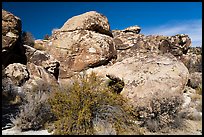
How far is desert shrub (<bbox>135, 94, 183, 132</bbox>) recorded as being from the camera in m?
6.09

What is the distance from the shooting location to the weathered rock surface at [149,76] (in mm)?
6707

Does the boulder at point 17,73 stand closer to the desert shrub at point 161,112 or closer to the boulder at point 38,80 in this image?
the boulder at point 38,80

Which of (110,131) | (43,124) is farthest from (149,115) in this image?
(43,124)

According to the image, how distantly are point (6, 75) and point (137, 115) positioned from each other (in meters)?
7.04

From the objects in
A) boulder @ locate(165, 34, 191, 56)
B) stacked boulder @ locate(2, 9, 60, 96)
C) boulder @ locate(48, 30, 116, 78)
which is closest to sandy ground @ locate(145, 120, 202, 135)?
stacked boulder @ locate(2, 9, 60, 96)

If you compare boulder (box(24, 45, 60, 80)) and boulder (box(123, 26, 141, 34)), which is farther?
boulder (box(123, 26, 141, 34))

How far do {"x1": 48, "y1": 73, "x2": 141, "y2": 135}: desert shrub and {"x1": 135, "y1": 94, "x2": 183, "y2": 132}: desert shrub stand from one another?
1.31 ft

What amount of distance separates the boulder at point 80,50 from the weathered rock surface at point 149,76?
4.43m

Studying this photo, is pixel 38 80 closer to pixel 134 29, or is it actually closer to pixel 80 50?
pixel 80 50

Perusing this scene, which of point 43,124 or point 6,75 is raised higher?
point 6,75

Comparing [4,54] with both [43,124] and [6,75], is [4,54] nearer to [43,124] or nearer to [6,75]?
[6,75]

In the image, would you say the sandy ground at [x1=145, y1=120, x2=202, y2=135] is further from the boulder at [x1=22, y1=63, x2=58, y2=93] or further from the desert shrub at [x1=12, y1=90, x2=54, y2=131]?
the boulder at [x1=22, y1=63, x2=58, y2=93]

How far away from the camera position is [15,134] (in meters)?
5.84

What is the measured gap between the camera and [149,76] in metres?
7.20
